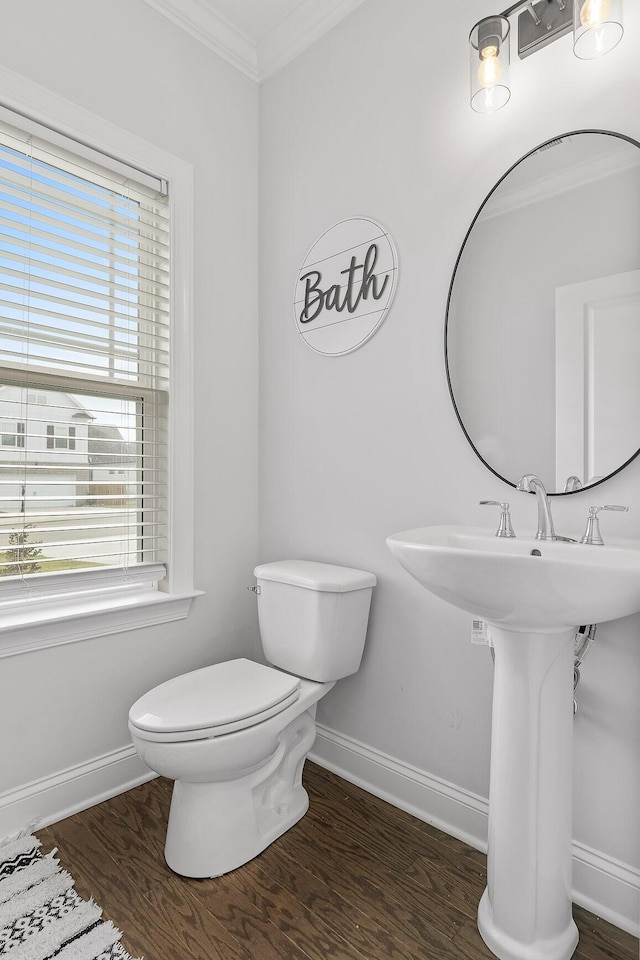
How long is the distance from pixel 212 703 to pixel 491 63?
5.90 feet

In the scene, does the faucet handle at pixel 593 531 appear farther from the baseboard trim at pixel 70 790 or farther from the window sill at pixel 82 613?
the baseboard trim at pixel 70 790

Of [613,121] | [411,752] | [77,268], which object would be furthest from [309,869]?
[613,121]

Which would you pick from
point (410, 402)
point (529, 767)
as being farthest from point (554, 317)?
point (529, 767)

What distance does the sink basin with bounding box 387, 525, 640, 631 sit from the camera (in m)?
0.91

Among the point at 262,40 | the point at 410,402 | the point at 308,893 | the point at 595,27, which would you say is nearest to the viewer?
the point at 595,27

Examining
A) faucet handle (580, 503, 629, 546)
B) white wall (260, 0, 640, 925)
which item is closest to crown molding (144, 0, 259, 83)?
white wall (260, 0, 640, 925)

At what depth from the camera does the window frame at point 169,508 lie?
1548 mm

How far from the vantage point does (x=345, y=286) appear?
72.1 inches

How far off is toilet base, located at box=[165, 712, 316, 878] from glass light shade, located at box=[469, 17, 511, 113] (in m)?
1.88

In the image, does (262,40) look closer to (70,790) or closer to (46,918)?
(70,790)

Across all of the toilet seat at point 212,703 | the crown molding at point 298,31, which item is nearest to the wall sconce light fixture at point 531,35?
the crown molding at point 298,31

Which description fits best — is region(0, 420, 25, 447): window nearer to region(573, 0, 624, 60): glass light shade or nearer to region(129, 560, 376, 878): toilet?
region(129, 560, 376, 878): toilet

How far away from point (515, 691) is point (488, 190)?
1274 millimetres

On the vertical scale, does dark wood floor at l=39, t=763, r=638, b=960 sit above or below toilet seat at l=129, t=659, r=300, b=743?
below
